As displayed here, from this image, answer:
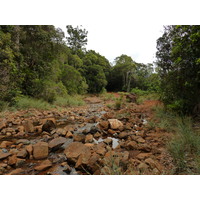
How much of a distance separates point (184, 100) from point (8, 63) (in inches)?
269

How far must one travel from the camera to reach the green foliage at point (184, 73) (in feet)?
10.1

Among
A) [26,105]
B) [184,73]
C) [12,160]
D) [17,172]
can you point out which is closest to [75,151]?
[17,172]

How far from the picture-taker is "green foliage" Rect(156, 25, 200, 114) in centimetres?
308

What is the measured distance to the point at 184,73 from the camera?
3686 mm

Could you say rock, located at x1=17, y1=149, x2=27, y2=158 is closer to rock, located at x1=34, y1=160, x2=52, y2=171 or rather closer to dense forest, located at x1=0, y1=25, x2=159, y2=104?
rock, located at x1=34, y1=160, x2=52, y2=171

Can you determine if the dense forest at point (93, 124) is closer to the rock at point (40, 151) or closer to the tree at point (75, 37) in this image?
the rock at point (40, 151)

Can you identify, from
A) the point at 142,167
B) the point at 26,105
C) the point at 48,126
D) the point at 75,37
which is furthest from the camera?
the point at 75,37

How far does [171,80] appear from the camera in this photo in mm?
4324

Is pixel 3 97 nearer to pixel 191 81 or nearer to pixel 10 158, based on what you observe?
pixel 10 158

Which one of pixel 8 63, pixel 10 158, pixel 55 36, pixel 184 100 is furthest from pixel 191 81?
pixel 55 36

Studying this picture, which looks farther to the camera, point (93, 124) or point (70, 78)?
point (70, 78)

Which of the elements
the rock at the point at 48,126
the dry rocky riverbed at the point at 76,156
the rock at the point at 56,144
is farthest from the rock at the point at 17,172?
the rock at the point at 48,126

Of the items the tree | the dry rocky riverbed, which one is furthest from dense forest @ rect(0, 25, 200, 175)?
the tree

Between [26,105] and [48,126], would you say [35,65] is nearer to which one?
[26,105]
